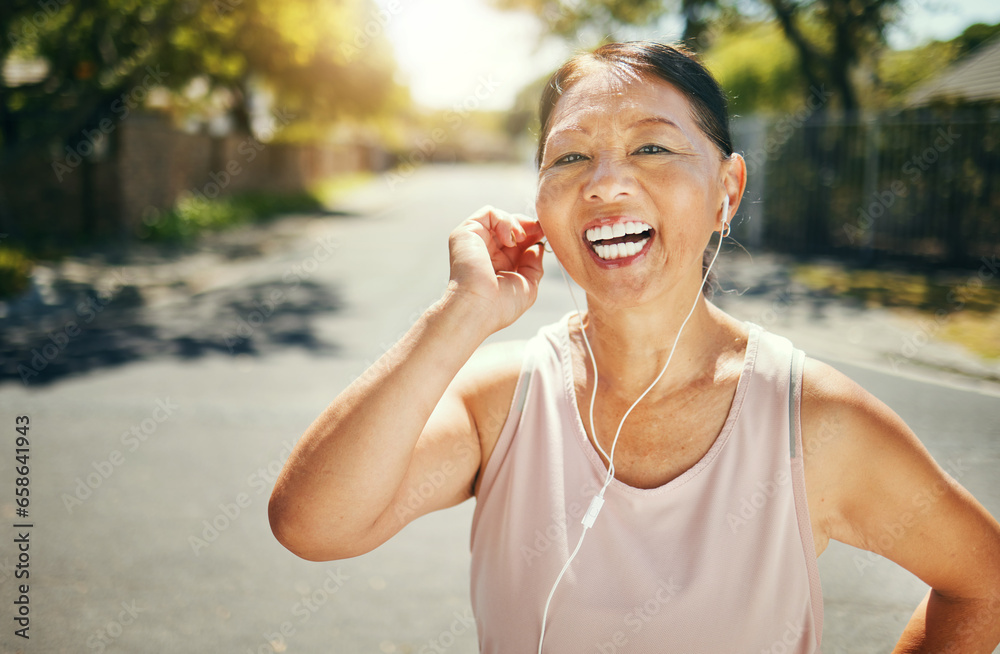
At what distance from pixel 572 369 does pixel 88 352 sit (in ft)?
23.6

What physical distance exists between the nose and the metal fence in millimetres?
10561

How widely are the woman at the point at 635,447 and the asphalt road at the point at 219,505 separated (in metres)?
0.58

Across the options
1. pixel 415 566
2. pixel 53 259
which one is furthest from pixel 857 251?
→ pixel 53 259

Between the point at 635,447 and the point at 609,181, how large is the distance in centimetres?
62

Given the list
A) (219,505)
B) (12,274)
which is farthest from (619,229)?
(12,274)

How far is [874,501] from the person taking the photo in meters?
1.45

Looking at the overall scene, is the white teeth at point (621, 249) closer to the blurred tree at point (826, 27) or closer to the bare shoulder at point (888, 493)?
A: the bare shoulder at point (888, 493)

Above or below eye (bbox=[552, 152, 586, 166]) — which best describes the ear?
below

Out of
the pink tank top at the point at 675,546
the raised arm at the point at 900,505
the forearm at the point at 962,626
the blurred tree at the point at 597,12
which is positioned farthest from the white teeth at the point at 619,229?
the blurred tree at the point at 597,12

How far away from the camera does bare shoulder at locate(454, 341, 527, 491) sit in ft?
5.52

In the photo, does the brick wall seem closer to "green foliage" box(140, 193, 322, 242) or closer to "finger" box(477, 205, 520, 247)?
"green foliage" box(140, 193, 322, 242)

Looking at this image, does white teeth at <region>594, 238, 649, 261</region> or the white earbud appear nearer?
white teeth at <region>594, 238, 649, 261</region>

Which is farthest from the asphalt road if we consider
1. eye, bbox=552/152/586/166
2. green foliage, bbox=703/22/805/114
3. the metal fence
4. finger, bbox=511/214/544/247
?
green foliage, bbox=703/22/805/114

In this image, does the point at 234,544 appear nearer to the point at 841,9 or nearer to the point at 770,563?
the point at 770,563
